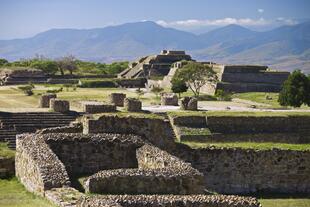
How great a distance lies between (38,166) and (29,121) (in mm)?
19141

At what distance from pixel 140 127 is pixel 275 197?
5.15m

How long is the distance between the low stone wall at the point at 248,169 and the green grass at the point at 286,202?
0.99 metres

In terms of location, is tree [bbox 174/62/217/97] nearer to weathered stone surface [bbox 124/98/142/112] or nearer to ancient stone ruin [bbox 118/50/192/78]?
weathered stone surface [bbox 124/98/142/112]

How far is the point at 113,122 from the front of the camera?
63.6 ft

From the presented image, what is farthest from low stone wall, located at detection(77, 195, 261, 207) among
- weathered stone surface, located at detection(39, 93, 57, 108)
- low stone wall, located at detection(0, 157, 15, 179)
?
weathered stone surface, located at detection(39, 93, 57, 108)

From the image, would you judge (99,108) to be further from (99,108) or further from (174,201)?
(174,201)

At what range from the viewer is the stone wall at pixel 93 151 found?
57.5 feet

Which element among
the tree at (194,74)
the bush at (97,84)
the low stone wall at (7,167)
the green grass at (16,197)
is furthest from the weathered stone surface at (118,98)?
the bush at (97,84)

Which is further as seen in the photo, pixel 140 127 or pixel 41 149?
pixel 140 127

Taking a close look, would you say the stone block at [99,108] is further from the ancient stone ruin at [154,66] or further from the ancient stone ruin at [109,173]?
the ancient stone ruin at [154,66]

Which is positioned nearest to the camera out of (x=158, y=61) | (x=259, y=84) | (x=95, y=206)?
(x=95, y=206)

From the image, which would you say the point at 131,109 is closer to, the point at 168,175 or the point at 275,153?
the point at 275,153

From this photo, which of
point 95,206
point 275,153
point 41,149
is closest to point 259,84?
point 275,153

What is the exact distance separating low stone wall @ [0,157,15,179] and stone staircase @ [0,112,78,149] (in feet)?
A: 34.3
